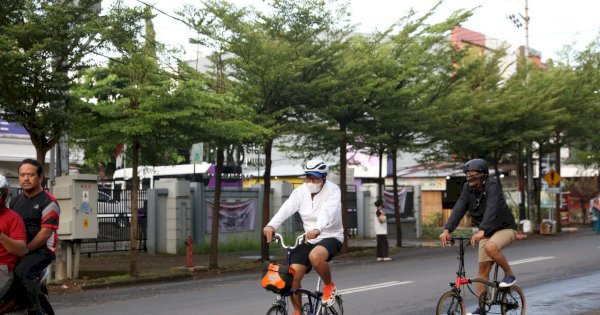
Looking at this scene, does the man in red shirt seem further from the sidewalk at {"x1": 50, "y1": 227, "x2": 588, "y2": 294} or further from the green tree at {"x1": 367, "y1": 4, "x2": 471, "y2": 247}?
the green tree at {"x1": 367, "y1": 4, "x2": 471, "y2": 247}

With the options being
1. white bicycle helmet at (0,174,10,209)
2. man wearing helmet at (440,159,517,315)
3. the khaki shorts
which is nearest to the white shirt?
man wearing helmet at (440,159,517,315)

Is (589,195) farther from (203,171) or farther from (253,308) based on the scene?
(253,308)

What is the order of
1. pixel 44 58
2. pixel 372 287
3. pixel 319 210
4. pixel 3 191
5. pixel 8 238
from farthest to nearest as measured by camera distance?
1. pixel 44 58
2. pixel 372 287
3. pixel 319 210
4. pixel 3 191
5. pixel 8 238

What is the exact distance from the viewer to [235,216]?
29.6m

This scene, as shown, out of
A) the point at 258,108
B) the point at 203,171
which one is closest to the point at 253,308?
the point at 258,108

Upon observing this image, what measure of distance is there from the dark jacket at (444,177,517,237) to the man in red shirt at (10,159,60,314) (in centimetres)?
401

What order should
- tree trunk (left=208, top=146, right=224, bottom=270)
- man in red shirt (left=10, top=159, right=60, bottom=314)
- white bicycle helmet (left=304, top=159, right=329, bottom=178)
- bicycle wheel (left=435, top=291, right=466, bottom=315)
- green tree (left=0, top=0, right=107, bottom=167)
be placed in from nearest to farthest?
man in red shirt (left=10, top=159, right=60, bottom=314) < white bicycle helmet (left=304, top=159, right=329, bottom=178) < bicycle wheel (left=435, top=291, right=466, bottom=315) < green tree (left=0, top=0, right=107, bottom=167) < tree trunk (left=208, top=146, right=224, bottom=270)

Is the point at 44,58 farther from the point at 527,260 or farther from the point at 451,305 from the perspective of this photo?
the point at 527,260

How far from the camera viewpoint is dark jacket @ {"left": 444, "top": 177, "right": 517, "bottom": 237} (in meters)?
9.21

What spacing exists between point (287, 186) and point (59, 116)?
52.0ft

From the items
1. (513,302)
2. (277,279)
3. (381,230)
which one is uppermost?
(277,279)

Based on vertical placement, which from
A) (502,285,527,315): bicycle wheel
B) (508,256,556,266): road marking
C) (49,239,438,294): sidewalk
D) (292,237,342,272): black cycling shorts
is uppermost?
Answer: (292,237,342,272): black cycling shorts

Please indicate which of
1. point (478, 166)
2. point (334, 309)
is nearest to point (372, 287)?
point (478, 166)

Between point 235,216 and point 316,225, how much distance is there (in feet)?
70.6
